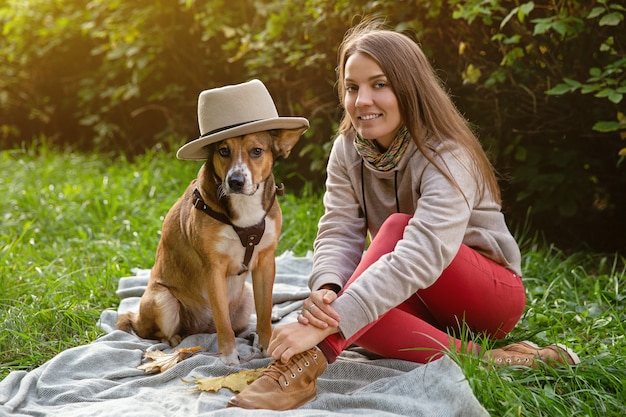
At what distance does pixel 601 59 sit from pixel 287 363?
274cm

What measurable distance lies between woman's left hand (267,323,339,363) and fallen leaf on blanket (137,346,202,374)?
0.66 metres

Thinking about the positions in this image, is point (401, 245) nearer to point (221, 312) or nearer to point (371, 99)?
point (371, 99)

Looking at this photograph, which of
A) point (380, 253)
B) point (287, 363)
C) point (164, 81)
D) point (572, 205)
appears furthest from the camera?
point (164, 81)

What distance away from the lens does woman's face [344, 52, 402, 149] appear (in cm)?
269

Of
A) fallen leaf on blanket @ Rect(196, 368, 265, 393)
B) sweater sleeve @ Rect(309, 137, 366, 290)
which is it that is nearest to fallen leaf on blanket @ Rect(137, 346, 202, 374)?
fallen leaf on blanket @ Rect(196, 368, 265, 393)

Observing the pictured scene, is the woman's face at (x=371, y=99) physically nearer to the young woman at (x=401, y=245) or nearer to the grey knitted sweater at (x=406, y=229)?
the young woman at (x=401, y=245)

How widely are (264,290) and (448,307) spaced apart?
2.69 ft

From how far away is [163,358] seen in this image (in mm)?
2914

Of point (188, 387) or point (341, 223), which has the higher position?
point (341, 223)

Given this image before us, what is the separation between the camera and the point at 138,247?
447 centimetres

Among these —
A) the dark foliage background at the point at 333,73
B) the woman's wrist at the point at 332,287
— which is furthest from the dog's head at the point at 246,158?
the dark foliage background at the point at 333,73

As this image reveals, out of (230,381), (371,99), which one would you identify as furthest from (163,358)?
(371,99)

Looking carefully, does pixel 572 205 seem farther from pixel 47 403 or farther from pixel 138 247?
pixel 47 403

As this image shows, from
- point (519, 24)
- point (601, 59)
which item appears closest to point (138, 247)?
point (519, 24)
